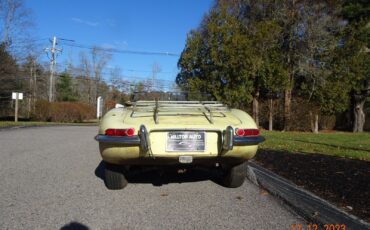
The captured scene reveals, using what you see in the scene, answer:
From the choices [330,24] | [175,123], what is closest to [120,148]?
[175,123]

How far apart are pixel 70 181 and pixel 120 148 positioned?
5.46 ft

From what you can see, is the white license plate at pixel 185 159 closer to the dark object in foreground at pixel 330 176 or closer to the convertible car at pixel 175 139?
the convertible car at pixel 175 139

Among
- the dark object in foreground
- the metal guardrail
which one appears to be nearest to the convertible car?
the metal guardrail

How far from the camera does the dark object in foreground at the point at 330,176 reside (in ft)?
14.4

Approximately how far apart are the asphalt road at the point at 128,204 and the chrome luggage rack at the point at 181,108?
3.39 feet

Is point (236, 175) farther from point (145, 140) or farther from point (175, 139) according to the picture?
point (145, 140)

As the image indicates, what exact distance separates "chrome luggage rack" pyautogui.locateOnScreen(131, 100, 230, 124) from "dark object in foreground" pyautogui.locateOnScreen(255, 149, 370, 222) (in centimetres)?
153

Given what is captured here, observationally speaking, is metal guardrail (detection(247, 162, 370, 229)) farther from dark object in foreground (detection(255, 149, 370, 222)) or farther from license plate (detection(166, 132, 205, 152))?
license plate (detection(166, 132, 205, 152))

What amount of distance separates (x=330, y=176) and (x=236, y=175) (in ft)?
4.73

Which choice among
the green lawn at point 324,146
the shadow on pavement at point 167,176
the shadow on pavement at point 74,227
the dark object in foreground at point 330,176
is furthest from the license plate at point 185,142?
the green lawn at point 324,146

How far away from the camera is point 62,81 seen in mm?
66188

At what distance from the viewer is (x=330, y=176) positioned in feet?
18.9

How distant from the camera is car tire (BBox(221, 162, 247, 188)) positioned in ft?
17.7

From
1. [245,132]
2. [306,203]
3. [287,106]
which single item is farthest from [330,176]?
[287,106]
